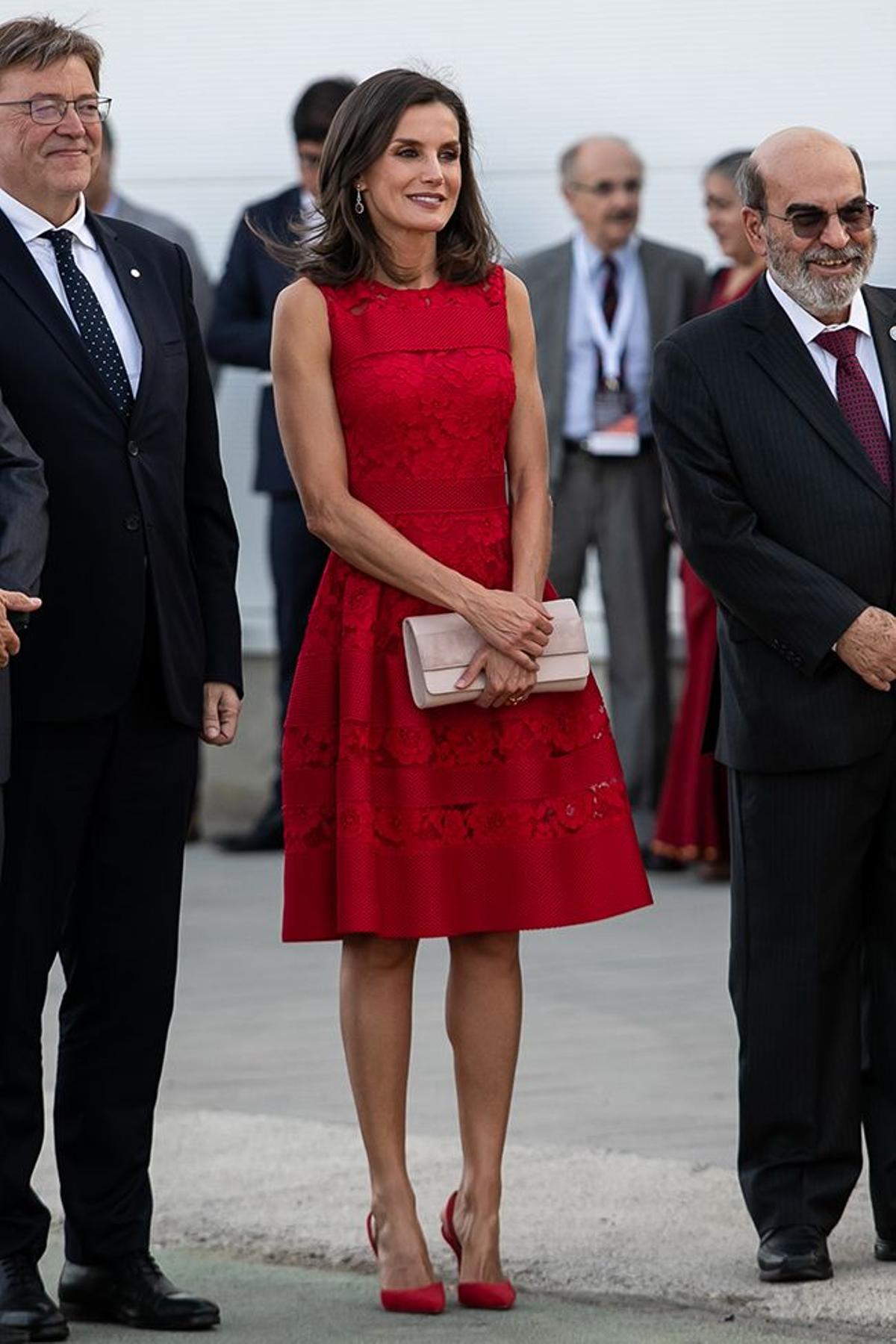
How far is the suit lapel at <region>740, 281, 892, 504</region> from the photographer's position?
15.3 ft

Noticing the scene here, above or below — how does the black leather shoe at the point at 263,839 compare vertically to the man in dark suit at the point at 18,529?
below

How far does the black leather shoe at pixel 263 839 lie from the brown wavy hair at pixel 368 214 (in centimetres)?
509

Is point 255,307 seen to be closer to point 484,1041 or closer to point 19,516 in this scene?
point 484,1041

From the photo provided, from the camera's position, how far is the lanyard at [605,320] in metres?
8.86

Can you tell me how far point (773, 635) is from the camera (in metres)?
4.69

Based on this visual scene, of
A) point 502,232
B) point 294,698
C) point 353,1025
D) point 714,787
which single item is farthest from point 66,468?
point 502,232

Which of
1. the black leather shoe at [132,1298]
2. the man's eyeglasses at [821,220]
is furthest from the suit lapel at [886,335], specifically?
the black leather shoe at [132,1298]

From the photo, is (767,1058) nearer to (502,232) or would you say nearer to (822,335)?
(822,335)

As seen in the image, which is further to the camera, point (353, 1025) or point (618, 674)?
point (618, 674)

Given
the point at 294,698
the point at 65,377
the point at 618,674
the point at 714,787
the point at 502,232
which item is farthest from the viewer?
the point at 502,232

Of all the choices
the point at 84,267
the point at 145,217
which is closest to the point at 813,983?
the point at 84,267

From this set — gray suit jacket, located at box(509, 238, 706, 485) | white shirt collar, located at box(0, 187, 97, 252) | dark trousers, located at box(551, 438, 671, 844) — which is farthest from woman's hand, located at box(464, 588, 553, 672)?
gray suit jacket, located at box(509, 238, 706, 485)

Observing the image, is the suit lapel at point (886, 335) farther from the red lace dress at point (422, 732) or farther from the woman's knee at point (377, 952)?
the woman's knee at point (377, 952)

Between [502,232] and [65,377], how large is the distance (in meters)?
5.90
